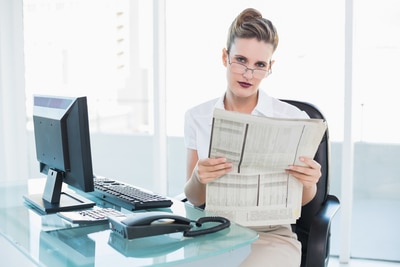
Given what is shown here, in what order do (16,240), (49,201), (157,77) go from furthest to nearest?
(157,77)
(49,201)
(16,240)

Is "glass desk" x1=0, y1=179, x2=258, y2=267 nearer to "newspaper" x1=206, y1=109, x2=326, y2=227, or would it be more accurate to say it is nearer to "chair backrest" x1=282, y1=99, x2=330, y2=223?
"newspaper" x1=206, y1=109, x2=326, y2=227

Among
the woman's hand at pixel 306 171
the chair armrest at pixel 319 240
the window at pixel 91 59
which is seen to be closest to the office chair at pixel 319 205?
the chair armrest at pixel 319 240

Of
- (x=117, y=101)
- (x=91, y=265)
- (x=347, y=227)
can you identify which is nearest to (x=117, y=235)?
(x=91, y=265)

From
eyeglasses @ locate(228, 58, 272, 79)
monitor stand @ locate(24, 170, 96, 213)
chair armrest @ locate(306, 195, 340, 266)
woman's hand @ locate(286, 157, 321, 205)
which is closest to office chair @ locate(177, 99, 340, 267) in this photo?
chair armrest @ locate(306, 195, 340, 266)

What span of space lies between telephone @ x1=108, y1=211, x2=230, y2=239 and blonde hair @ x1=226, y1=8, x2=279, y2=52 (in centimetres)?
70

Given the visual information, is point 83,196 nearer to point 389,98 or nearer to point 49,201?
point 49,201

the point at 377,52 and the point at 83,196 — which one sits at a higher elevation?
the point at 377,52

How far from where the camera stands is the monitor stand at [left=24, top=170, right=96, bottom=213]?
167 cm

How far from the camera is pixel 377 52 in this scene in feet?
9.89

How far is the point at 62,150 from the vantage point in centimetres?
166

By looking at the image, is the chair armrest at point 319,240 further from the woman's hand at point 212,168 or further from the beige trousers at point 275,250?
the woman's hand at point 212,168

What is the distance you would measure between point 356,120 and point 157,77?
134cm

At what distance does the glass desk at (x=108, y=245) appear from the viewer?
4.01 feet

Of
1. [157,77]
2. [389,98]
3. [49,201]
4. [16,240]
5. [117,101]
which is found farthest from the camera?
[117,101]
